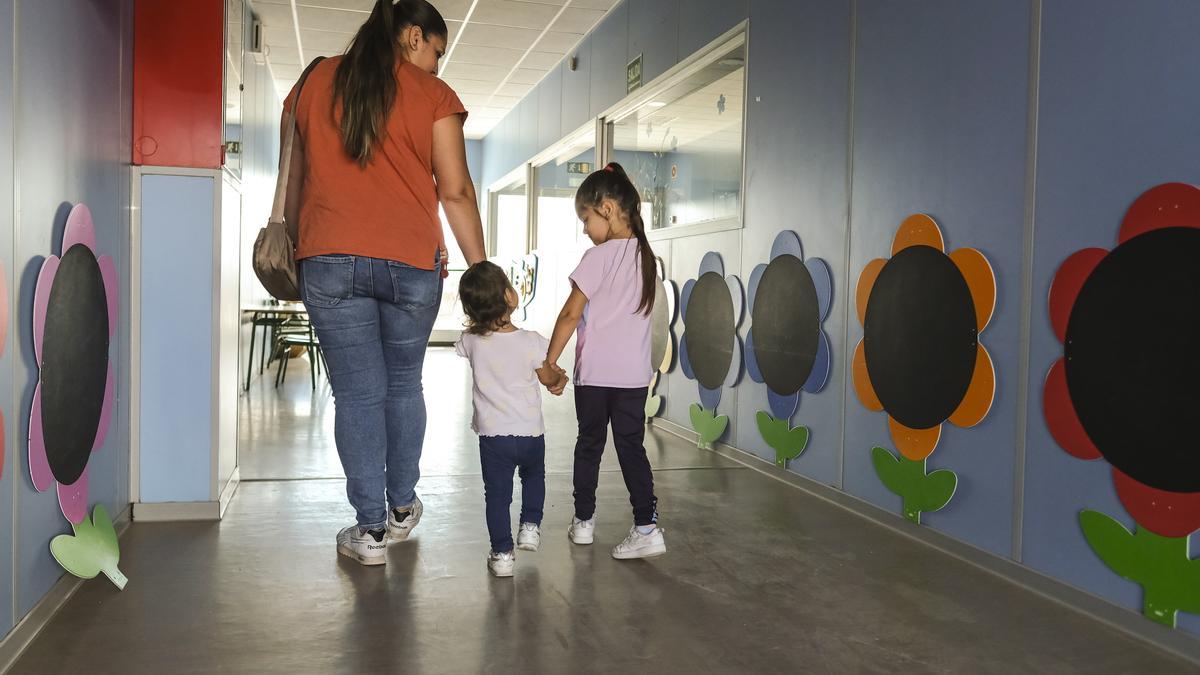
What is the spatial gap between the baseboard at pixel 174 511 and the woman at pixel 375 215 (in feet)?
2.02

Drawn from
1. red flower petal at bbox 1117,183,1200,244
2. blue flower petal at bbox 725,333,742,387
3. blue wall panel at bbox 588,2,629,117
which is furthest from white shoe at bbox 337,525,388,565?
blue wall panel at bbox 588,2,629,117

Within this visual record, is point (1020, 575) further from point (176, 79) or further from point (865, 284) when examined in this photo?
point (176, 79)

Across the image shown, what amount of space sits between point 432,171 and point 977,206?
1542 millimetres

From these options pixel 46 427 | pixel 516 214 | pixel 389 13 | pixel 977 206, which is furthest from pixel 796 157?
pixel 516 214

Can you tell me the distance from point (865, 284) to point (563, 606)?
1.70 meters

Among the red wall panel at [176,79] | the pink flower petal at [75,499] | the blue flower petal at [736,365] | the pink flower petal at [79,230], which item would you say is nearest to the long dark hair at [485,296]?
the pink flower petal at [79,230]

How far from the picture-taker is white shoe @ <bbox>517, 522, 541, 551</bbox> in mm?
2566

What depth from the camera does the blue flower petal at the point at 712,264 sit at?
461cm

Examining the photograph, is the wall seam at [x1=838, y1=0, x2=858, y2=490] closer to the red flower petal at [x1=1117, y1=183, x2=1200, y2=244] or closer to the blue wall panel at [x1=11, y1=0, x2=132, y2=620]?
the red flower petal at [x1=1117, y1=183, x2=1200, y2=244]

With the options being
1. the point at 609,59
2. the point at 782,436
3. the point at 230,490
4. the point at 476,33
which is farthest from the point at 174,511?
the point at 476,33

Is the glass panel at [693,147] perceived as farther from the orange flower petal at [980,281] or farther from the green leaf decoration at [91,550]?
the green leaf decoration at [91,550]

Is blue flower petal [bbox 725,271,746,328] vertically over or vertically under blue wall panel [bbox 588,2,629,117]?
under

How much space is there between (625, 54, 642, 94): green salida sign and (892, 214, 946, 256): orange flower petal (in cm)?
320

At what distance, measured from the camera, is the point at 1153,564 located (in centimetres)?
206
